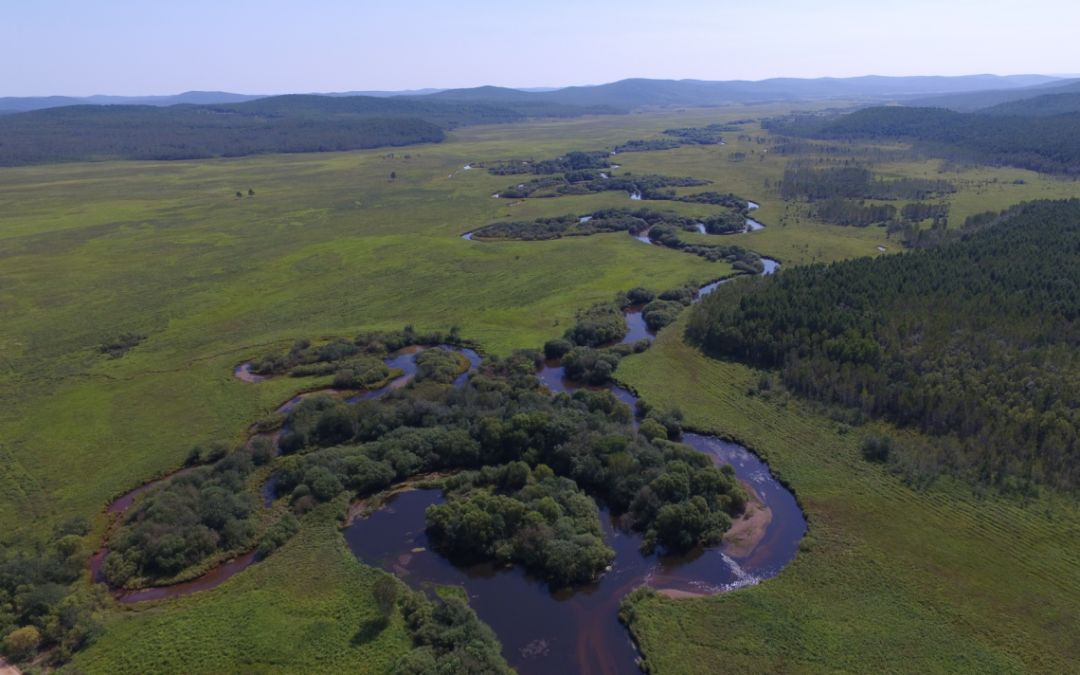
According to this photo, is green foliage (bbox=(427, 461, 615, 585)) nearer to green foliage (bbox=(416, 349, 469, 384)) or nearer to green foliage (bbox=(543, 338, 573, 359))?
green foliage (bbox=(416, 349, 469, 384))

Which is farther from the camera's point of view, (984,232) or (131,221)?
(131,221)

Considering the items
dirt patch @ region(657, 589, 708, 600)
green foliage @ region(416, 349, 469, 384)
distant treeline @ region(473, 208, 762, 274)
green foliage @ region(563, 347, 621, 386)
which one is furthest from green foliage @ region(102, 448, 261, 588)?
distant treeline @ region(473, 208, 762, 274)

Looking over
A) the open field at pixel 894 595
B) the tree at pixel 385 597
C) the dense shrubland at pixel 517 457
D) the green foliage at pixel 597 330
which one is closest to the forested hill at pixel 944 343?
the open field at pixel 894 595

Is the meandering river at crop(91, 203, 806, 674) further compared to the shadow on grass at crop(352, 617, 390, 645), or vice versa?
the meandering river at crop(91, 203, 806, 674)

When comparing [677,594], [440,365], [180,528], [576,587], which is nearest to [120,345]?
[440,365]

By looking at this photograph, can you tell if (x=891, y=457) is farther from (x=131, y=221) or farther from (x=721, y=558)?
(x=131, y=221)

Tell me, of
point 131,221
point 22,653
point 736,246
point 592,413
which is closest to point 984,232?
point 736,246
